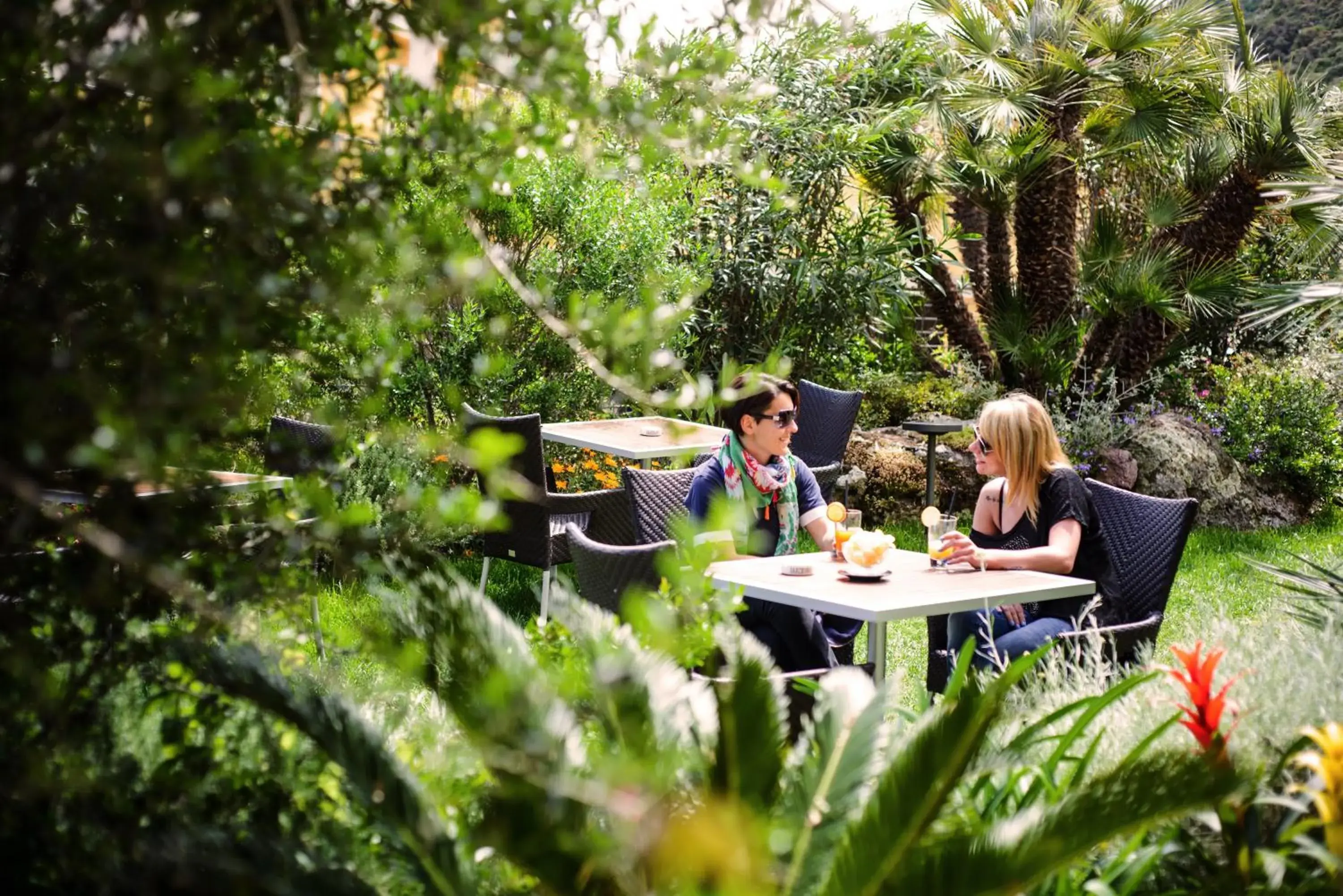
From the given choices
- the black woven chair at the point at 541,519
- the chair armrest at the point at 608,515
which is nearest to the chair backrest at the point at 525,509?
the black woven chair at the point at 541,519

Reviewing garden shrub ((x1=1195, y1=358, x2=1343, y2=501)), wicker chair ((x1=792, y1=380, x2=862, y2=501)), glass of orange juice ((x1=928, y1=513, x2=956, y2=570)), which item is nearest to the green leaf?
glass of orange juice ((x1=928, y1=513, x2=956, y2=570))

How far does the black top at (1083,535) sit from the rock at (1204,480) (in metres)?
6.13

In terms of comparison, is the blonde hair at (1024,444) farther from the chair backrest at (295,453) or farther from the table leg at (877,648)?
the chair backrest at (295,453)

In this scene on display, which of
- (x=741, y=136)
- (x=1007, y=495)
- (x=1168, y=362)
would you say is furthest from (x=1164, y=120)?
(x=741, y=136)

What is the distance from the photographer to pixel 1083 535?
4609 millimetres

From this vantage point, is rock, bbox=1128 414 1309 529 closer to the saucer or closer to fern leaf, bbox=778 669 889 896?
the saucer

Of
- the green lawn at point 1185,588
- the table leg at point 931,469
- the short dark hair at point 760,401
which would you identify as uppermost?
the short dark hair at point 760,401

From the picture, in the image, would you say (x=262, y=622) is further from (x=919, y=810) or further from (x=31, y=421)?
(x=919, y=810)

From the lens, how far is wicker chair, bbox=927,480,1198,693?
434 centimetres

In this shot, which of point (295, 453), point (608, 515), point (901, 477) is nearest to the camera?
point (295, 453)

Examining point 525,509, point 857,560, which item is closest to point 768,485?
point 857,560

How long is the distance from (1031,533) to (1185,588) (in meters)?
3.86

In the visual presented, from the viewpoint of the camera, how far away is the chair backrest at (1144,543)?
441cm

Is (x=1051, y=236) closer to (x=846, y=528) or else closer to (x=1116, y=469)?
(x=1116, y=469)
